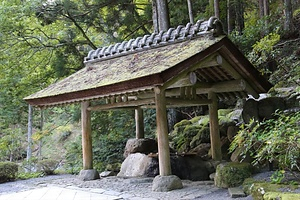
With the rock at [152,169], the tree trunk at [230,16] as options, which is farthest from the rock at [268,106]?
the tree trunk at [230,16]

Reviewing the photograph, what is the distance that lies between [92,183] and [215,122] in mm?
3409

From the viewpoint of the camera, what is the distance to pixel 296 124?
4.26m

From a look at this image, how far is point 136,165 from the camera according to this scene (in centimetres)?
774

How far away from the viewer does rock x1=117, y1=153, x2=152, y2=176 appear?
7.51 meters

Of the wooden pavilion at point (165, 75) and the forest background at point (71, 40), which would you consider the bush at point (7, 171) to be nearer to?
the forest background at point (71, 40)

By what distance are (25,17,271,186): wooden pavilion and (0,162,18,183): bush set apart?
9.63ft

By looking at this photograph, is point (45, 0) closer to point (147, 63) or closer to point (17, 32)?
point (17, 32)

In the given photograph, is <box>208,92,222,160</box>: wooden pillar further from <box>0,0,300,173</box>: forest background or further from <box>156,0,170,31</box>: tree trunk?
<box>0,0,300,173</box>: forest background

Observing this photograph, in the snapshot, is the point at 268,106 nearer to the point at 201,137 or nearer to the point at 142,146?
the point at 201,137

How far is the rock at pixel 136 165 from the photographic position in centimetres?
751

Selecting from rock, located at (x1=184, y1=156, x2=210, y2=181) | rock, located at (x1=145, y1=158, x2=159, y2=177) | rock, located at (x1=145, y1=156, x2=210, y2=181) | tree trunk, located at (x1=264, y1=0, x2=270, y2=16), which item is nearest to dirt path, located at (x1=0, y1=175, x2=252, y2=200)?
rock, located at (x1=145, y1=158, x2=159, y2=177)

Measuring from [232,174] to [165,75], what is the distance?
92.8 inches

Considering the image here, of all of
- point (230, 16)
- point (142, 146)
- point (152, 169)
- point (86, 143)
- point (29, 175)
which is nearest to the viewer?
point (152, 169)

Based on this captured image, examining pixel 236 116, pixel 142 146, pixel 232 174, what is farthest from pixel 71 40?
pixel 232 174
